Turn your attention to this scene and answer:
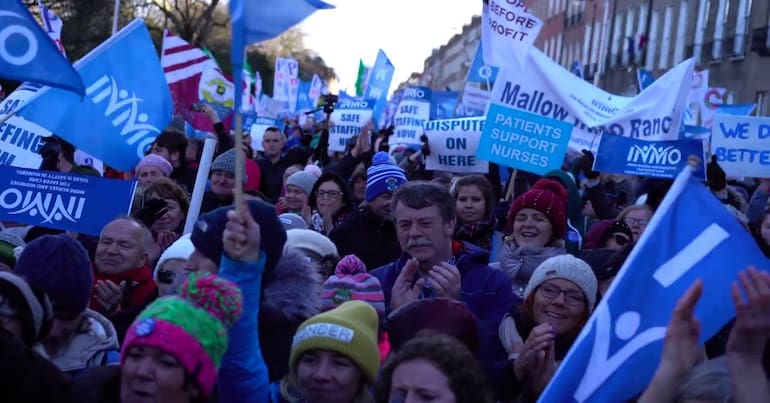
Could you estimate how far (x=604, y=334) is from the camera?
335 centimetres

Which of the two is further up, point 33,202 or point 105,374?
point 33,202

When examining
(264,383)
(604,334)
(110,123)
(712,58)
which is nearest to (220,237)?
(264,383)

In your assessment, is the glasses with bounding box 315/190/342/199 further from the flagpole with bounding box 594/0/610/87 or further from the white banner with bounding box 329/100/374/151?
the flagpole with bounding box 594/0/610/87

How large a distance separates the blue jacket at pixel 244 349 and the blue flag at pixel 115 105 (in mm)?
3579

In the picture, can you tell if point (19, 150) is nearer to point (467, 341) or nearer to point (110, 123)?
point (110, 123)

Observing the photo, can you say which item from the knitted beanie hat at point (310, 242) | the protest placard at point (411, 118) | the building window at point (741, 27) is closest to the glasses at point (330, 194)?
the knitted beanie hat at point (310, 242)

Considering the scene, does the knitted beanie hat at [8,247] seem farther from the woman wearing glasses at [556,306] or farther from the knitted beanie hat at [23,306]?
the woman wearing glasses at [556,306]

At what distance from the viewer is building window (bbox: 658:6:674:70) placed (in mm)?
42000

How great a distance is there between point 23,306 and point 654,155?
6730 millimetres

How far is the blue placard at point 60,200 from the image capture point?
5.79 meters

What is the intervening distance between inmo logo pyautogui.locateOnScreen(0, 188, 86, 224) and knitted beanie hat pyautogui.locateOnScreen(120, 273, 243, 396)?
2807mm

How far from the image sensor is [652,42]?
44.1 m

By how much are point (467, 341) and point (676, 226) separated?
86 cm

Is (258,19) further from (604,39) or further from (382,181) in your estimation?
(604,39)
